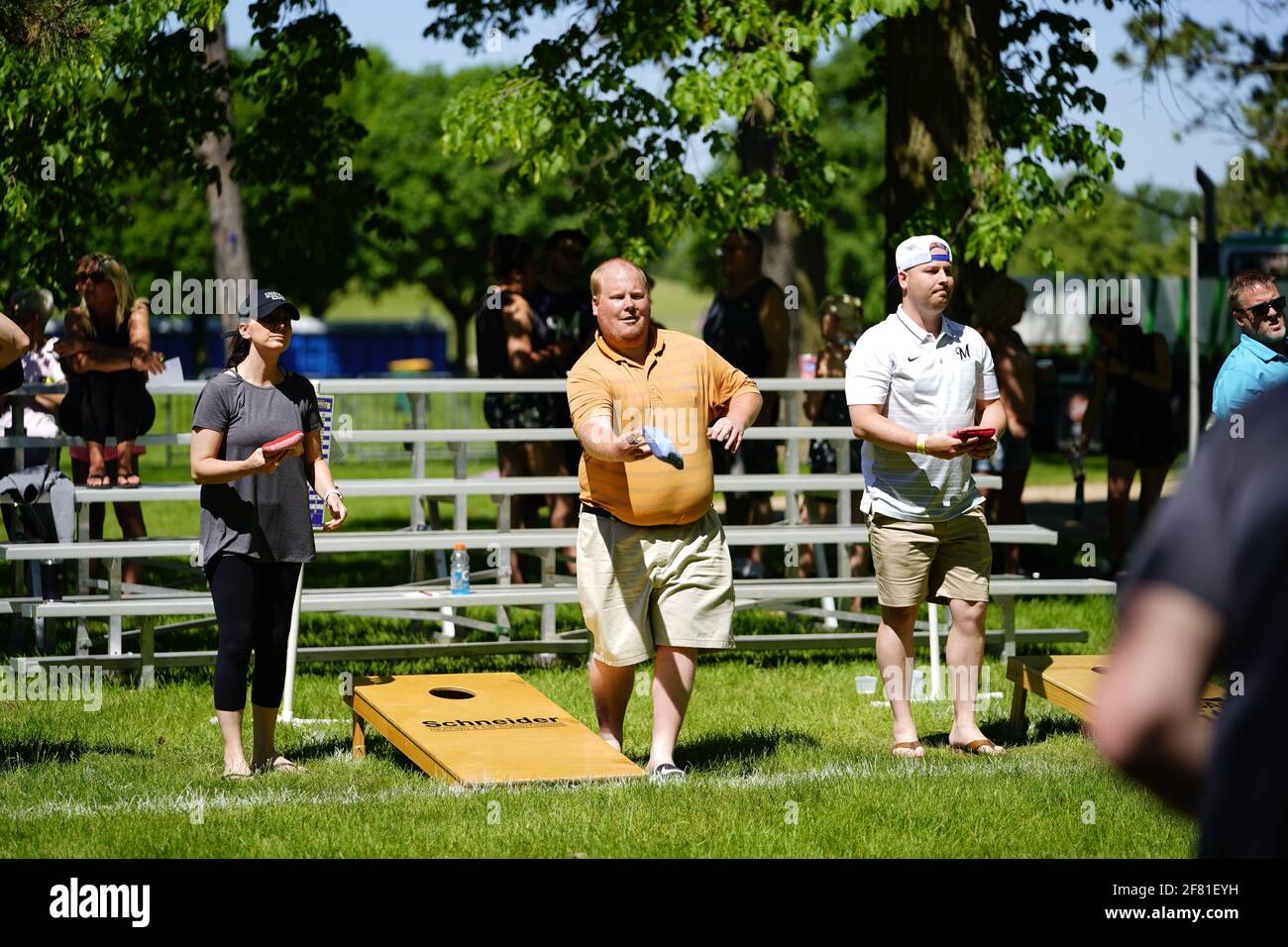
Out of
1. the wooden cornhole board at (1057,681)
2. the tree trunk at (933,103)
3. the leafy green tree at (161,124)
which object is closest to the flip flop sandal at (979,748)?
the wooden cornhole board at (1057,681)

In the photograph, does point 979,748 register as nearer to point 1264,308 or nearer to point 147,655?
point 1264,308

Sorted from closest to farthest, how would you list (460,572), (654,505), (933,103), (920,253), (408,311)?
(654,505), (920,253), (460,572), (933,103), (408,311)

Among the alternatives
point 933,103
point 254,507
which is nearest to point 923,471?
point 254,507

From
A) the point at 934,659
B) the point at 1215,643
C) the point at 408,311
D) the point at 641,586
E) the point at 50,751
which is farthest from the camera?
the point at 408,311

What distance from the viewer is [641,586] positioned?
668 centimetres

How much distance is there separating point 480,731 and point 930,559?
6.79 feet

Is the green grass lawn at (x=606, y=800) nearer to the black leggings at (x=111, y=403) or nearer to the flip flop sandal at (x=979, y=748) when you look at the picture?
the flip flop sandal at (x=979, y=748)

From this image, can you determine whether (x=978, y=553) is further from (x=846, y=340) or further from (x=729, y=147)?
(x=729, y=147)

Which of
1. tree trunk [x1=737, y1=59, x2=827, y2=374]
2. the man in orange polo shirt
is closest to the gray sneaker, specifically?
the man in orange polo shirt

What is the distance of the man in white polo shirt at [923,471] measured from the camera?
7.02 m

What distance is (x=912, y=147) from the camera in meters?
11.7

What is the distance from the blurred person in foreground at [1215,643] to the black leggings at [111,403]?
27.7 feet
